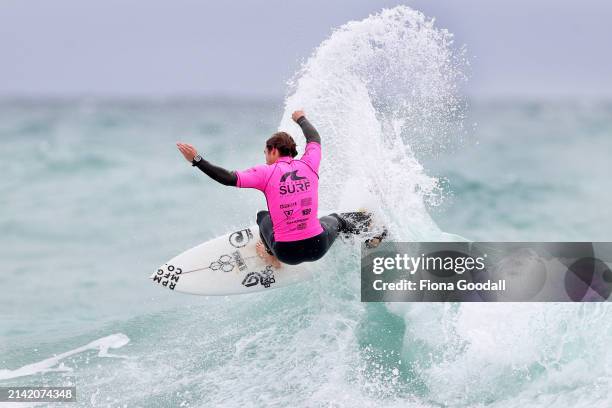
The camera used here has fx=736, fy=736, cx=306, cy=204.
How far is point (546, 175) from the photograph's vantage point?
56.9 ft

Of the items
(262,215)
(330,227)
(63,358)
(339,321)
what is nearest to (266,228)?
(262,215)

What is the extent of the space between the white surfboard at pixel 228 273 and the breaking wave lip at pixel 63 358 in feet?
4.13

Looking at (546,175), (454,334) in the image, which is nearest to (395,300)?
(454,334)

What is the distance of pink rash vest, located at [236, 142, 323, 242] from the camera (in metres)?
5.97

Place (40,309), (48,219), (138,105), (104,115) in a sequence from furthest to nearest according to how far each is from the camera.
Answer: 1. (138,105)
2. (104,115)
3. (48,219)
4. (40,309)

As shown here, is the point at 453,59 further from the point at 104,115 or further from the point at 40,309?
the point at 104,115

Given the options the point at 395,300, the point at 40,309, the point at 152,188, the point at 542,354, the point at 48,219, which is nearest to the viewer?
the point at 542,354

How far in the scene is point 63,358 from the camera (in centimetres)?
805

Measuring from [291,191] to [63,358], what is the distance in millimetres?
3678

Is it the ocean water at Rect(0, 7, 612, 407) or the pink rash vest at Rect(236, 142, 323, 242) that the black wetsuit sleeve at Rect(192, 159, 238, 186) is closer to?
the pink rash vest at Rect(236, 142, 323, 242)

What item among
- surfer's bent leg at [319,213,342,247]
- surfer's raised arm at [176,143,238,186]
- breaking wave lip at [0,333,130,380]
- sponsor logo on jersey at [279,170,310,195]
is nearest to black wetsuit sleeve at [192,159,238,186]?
surfer's raised arm at [176,143,238,186]

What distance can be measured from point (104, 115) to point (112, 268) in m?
13.5

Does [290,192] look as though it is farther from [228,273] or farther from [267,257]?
[228,273]

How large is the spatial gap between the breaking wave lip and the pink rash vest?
116 inches
